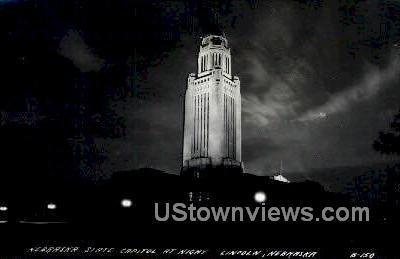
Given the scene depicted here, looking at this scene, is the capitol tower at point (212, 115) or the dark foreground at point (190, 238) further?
the capitol tower at point (212, 115)

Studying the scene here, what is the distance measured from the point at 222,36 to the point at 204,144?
1254 inches

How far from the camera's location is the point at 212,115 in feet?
329

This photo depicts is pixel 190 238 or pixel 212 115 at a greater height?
pixel 212 115

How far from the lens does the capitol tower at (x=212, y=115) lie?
326ft

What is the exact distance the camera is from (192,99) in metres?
106

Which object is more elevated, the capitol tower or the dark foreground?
the capitol tower

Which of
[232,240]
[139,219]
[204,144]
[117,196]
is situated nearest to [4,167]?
[117,196]

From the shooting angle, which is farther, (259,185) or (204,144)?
(204,144)

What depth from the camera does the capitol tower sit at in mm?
99250

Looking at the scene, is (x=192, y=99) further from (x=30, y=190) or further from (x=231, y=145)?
(x=30, y=190)

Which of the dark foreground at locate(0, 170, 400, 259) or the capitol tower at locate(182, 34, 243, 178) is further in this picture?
the capitol tower at locate(182, 34, 243, 178)

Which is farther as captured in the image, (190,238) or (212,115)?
(212,115)

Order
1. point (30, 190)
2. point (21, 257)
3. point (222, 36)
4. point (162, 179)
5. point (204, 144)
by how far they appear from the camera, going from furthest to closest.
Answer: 1. point (222, 36)
2. point (204, 144)
3. point (162, 179)
4. point (30, 190)
5. point (21, 257)

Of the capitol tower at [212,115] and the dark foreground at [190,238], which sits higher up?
the capitol tower at [212,115]
